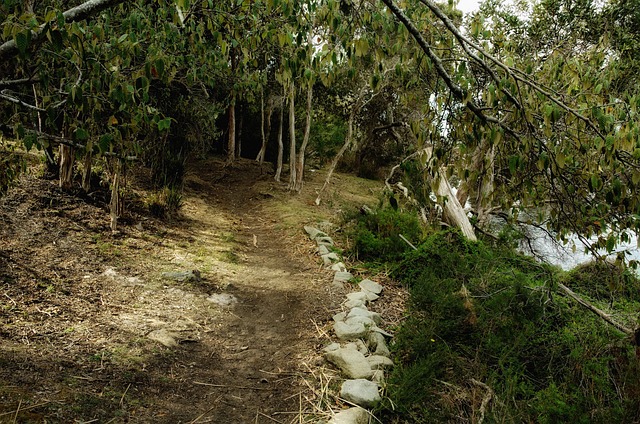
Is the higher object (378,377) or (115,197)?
(115,197)

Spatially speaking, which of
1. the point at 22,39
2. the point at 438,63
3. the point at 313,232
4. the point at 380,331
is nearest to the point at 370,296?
the point at 380,331

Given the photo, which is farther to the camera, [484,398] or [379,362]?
[379,362]

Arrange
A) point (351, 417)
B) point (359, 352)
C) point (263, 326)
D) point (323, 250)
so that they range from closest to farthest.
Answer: point (351, 417) < point (359, 352) < point (263, 326) < point (323, 250)

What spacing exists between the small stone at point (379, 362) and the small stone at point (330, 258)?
A: 254 centimetres

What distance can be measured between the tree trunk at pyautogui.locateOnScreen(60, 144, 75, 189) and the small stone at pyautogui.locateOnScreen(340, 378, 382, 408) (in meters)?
4.95

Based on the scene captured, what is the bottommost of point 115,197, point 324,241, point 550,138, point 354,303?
point 354,303

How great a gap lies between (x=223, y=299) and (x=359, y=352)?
1838 mm

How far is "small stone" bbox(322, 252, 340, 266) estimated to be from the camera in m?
Answer: 6.10

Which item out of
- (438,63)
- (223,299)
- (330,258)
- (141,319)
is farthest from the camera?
(330,258)

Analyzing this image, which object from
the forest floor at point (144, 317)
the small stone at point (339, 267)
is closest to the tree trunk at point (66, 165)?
the forest floor at point (144, 317)

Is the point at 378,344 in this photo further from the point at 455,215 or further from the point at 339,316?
the point at 455,215

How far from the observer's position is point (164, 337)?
3762mm

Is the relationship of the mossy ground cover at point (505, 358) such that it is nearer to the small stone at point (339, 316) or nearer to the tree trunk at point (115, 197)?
the small stone at point (339, 316)

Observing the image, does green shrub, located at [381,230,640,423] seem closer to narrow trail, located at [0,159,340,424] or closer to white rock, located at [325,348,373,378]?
white rock, located at [325,348,373,378]
